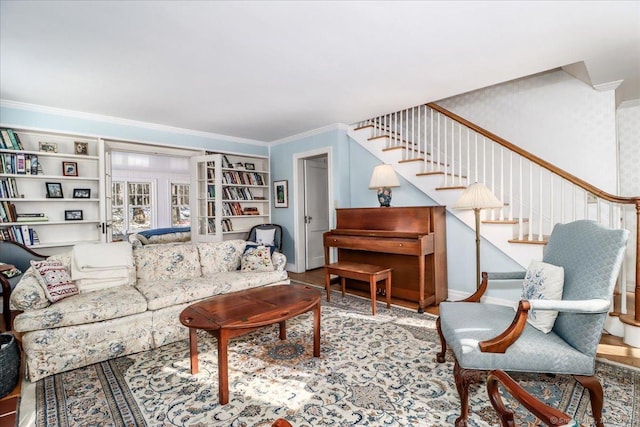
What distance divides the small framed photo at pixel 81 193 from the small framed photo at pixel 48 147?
539 mm

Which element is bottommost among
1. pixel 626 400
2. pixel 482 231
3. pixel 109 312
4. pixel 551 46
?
pixel 626 400

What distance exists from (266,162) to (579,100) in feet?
15.4

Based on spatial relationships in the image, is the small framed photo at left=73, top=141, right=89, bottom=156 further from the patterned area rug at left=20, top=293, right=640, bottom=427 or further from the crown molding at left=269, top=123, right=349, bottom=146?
the patterned area rug at left=20, top=293, right=640, bottom=427

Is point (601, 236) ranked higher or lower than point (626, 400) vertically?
higher

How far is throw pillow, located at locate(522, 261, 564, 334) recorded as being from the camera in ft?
5.70

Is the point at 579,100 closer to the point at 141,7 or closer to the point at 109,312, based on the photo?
the point at 141,7

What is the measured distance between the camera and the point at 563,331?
5.54 ft

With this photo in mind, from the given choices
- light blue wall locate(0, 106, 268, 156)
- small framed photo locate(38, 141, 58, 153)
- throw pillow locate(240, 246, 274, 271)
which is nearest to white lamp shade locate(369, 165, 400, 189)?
throw pillow locate(240, 246, 274, 271)

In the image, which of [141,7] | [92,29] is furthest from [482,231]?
[92,29]

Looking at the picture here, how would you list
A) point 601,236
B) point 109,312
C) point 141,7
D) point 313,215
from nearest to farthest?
point 601,236
point 141,7
point 109,312
point 313,215

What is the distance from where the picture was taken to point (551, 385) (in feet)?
6.25

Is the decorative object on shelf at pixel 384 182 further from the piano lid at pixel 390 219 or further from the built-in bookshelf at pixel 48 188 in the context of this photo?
the built-in bookshelf at pixel 48 188

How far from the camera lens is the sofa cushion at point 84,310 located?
210 cm

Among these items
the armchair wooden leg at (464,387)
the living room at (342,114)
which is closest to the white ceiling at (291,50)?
the living room at (342,114)
